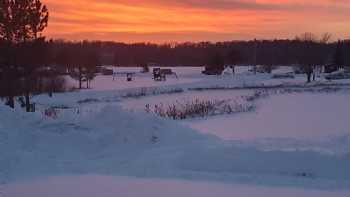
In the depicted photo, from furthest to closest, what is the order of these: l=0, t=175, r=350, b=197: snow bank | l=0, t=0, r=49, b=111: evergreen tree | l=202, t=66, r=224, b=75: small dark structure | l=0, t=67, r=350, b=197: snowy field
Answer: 1. l=202, t=66, r=224, b=75: small dark structure
2. l=0, t=0, r=49, b=111: evergreen tree
3. l=0, t=67, r=350, b=197: snowy field
4. l=0, t=175, r=350, b=197: snow bank

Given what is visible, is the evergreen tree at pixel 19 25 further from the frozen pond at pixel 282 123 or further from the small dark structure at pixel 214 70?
the small dark structure at pixel 214 70

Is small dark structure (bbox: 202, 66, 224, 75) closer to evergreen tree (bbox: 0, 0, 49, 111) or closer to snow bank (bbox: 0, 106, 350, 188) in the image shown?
evergreen tree (bbox: 0, 0, 49, 111)

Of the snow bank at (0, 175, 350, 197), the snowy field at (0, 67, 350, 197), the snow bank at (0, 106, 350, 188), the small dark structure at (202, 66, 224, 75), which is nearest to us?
the snow bank at (0, 175, 350, 197)

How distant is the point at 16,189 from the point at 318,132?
1007 centimetres

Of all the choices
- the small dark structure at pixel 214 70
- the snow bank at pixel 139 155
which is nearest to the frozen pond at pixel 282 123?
the snow bank at pixel 139 155

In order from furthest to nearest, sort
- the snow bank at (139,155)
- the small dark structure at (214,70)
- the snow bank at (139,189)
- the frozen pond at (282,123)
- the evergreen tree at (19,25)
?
the small dark structure at (214,70) < the evergreen tree at (19,25) < the frozen pond at (282,123) < the snow bank at (139,155) < the snow bank at (139,189)

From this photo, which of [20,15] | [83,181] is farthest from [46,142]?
[20,15]

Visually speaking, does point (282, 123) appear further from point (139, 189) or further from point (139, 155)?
point (139, 189)

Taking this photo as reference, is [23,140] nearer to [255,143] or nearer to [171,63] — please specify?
[255,143]

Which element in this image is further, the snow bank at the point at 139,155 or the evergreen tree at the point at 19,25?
the evergreen tree at the point at 19,25

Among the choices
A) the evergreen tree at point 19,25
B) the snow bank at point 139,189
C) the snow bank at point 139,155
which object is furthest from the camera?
the evergreen tree at point 19,25

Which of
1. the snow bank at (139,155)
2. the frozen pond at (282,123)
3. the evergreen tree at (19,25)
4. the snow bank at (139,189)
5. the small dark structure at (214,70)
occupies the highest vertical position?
the evergreen tree at (19,25)

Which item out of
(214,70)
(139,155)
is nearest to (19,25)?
(139,155)

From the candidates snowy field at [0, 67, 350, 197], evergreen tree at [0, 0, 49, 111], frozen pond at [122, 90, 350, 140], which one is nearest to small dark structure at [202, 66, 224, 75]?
evergreen tree at [0, 0, 49, 111]
